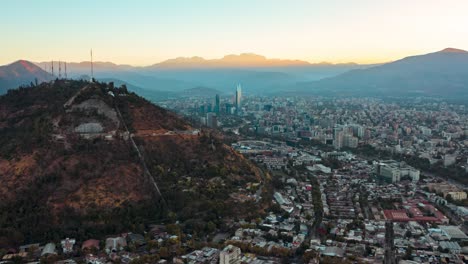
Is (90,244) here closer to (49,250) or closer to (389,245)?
(49,250)

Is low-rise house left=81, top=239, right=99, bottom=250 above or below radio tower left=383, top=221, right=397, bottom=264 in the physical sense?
above

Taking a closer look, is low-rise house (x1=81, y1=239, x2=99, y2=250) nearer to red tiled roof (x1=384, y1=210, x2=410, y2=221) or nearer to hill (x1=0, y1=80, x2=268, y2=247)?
hill (x1=0, y1=80, x2=268, y2=247)

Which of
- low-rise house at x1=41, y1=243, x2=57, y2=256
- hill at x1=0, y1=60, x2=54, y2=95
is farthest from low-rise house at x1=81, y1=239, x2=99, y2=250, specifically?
hill at x1=0, y1=60, x2=54, y2=95

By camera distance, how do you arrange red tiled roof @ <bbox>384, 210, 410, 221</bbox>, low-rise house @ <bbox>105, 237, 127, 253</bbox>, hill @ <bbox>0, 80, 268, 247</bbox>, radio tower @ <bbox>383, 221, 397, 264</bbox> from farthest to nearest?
red tiled roof @ <bbox>384, 210, 410, 221</bbox>, hill @ <bbox>0, 80, 268, 247</bbox>, low-rise house @ <bbox>105, 237, 127, 253</bbox>, radio tower @ <bbox>383, 221, 397, 264</bbox>

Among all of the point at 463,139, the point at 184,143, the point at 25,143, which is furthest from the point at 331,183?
the point at 463,139

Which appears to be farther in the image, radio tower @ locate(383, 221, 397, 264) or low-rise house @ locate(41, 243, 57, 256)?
radio tower @ locate(383, 221, 397, 264)

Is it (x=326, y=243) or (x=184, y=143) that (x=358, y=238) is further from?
(x=184, y=143)

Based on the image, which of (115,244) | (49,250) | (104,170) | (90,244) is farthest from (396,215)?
(49,250)
